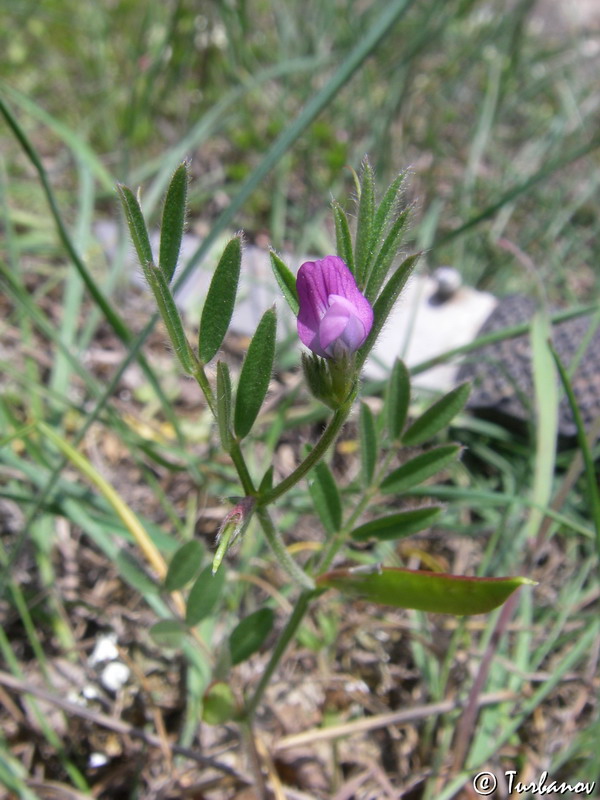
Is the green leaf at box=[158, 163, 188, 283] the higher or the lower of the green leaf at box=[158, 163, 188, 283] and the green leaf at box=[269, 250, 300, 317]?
the higher

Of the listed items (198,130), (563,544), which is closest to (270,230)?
(198,130)

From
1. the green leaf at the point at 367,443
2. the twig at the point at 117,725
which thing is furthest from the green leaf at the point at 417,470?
the twig at the point at 117,725

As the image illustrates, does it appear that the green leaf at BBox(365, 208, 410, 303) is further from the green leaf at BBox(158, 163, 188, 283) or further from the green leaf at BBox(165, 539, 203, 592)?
the green leaf at BBox(165, 539, 203, 592)

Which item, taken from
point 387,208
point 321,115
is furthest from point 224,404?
point 321,115

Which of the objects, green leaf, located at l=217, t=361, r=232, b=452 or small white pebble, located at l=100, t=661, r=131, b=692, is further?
small white pebble, located at l=100, t=661, r=131, b=692

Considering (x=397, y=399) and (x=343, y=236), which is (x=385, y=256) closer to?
(x=343, y=236)

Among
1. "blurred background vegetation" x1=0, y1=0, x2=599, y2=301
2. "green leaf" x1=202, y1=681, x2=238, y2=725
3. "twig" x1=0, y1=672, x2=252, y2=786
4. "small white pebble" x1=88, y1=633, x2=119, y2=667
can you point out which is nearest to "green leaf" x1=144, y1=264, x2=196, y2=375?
"green leaf" x1=202, y1=681, x2=238, y2=725

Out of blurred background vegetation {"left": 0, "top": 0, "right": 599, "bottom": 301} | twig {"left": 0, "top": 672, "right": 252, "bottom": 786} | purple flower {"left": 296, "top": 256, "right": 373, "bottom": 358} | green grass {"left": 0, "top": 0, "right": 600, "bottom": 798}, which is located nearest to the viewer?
purple flower {"left": 296, "top": 256, "right": 373, "bottom": 358}

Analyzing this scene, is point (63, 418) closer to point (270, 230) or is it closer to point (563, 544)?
point (270, 230)
